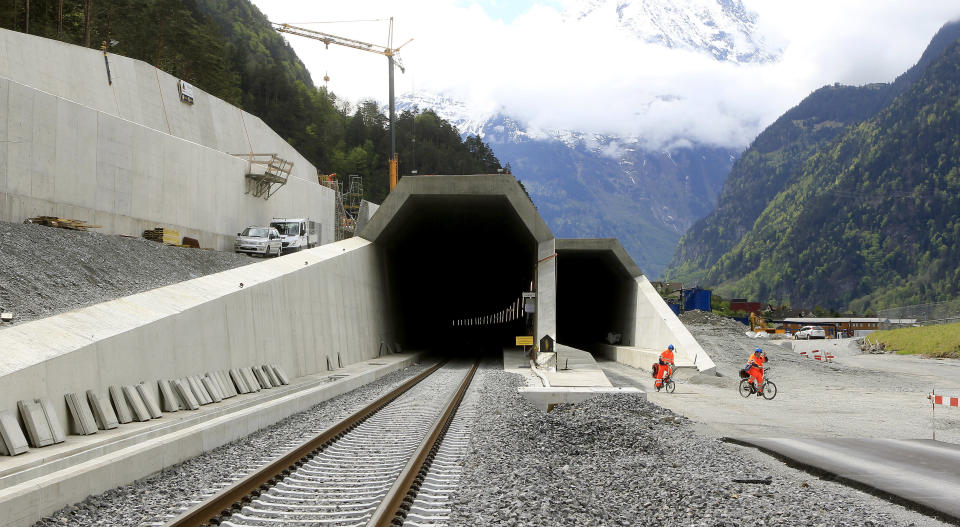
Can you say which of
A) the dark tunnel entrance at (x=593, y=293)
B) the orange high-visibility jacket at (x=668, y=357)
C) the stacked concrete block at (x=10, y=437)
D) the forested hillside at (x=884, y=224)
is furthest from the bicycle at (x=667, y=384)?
the forested hillside at (x=884, y=224)

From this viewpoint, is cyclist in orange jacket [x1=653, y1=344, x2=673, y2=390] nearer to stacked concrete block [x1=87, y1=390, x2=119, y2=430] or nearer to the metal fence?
stacked concrete block [x1=87, y1=390, x2=119, y2=430]

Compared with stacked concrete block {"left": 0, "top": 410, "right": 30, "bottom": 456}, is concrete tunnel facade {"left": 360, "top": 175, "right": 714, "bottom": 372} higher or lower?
higher

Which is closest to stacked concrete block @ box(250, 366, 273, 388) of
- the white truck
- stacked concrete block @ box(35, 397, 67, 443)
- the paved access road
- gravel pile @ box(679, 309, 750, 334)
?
stacked concrete block @ box(35, 397, 67, 443)

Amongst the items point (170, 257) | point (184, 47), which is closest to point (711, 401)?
point (170, 257)

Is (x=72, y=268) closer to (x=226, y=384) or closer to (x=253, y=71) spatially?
(x=226, y=384)

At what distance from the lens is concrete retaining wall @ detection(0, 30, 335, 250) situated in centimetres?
2406

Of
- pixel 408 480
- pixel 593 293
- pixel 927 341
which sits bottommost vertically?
pixel 927 341

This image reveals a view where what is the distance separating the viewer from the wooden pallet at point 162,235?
3120cm

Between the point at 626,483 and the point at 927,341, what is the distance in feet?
161

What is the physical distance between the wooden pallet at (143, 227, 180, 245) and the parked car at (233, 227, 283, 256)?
199 inches

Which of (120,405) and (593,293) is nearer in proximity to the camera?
(120,405)

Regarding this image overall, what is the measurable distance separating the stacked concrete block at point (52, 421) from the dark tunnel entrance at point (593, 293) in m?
30.8

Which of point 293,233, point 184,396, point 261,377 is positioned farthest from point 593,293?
point 184,396

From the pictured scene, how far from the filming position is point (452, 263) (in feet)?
173
